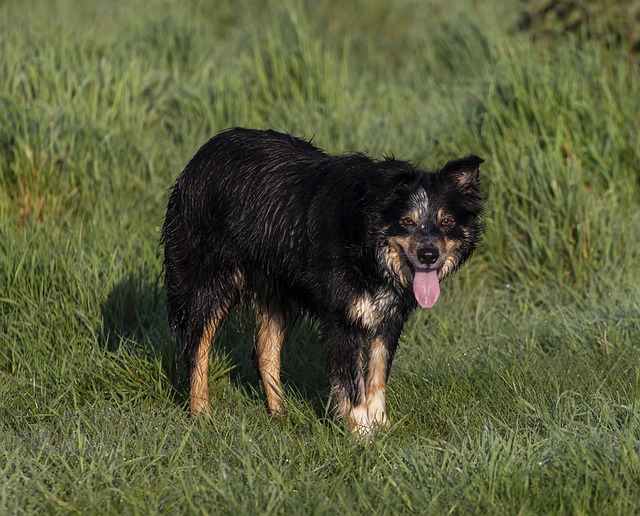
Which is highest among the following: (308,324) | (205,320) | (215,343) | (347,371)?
(347,371)

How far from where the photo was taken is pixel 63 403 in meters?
5.52

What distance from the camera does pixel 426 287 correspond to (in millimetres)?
4848

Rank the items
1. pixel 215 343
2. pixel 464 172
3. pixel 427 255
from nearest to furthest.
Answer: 1. pixel 427 255
2. pixel 464 172
3. pixel 215 343

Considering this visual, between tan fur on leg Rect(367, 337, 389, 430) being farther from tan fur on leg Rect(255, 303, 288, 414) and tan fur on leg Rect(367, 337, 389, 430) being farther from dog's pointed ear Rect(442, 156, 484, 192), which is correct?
dog's pointed ear Rect(442, 156, 484, 192)

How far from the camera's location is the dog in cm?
485

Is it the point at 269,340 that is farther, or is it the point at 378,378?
the point at 269,340

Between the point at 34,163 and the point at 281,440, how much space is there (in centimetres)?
341

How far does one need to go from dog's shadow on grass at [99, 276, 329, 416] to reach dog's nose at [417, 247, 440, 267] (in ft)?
4.19

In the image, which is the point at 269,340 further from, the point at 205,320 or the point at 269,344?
the point at 205,320

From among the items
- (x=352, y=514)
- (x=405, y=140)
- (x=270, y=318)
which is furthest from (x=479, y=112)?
Answer: (x=352, y=514)

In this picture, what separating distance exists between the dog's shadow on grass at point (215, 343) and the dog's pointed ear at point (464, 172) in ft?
4.25

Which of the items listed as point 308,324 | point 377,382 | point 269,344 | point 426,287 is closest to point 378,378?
point 377,382

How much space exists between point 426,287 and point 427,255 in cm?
23

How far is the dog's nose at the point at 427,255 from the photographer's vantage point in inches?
184
